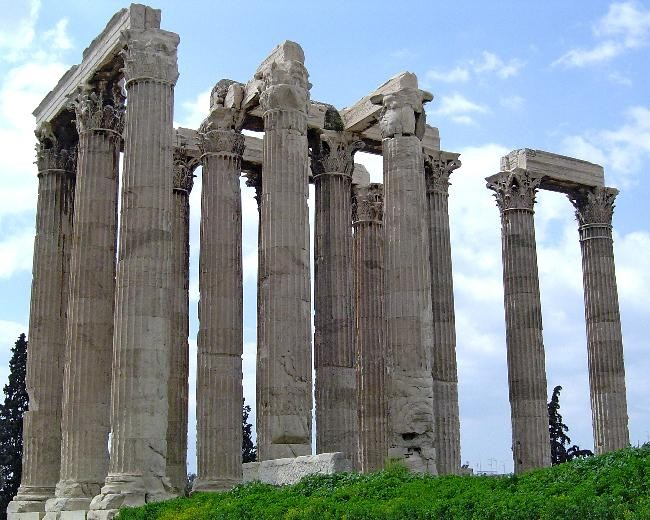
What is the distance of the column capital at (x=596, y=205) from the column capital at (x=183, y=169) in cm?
1963

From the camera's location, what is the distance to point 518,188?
46.9m

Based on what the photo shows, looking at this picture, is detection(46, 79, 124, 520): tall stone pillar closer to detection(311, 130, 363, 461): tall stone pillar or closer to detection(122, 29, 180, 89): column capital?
detection(122, 29, 180, 89): column capital

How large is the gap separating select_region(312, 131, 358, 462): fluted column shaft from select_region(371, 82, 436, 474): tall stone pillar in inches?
193

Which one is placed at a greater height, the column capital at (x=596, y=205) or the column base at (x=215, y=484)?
the column capital at (x=596, y=205)

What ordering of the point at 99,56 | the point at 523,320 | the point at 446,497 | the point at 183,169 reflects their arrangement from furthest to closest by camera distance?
1. the point at 523,320
2. the point at 183,169
3. the point at 99,56
4. the point at 446,497

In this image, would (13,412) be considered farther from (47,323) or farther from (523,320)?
(523,320)

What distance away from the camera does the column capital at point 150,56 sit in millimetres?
31625

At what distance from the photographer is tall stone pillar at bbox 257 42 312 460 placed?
30.5 meters

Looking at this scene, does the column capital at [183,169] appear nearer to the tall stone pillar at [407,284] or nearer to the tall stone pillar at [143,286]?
the tall stone pillar at [143,286]

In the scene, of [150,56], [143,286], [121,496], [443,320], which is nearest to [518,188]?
[443,320]

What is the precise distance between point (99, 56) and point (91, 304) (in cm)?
881

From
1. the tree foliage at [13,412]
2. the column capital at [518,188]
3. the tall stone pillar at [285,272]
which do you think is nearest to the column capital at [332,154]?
the tall stone pillar at [285,272]

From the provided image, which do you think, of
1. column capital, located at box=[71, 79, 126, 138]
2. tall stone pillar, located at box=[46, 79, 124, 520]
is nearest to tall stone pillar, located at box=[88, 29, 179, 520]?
tall stone pillar, located at box=[46, 79, 124, 520]

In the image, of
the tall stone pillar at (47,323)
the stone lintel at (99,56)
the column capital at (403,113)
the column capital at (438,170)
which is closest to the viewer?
the stone lintel at (99,56)
